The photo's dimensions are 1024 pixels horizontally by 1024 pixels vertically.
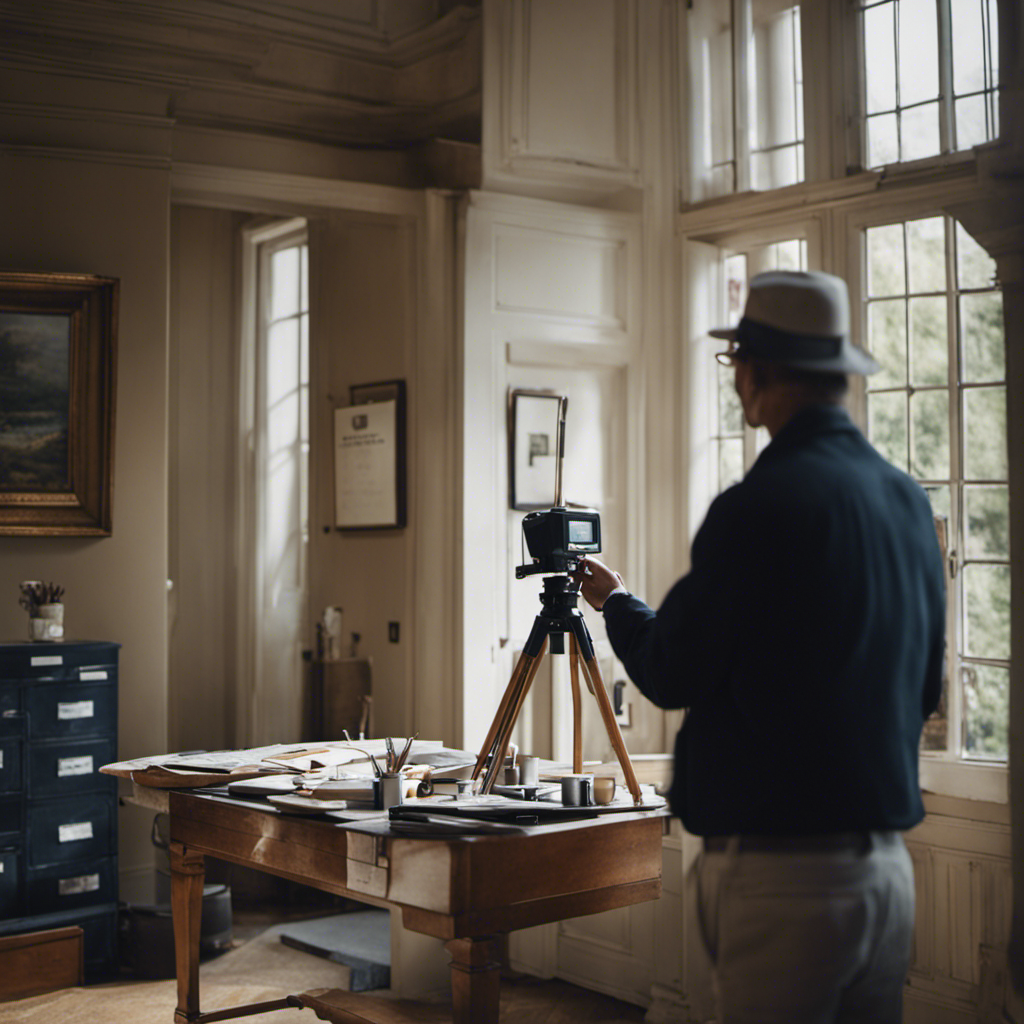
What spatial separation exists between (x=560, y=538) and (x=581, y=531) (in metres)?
0.06

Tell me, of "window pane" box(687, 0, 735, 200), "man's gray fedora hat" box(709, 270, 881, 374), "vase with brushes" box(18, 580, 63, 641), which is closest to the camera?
"man's gray fedora hat" box(709, 270, 881, 374)

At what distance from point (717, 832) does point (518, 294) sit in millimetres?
3243

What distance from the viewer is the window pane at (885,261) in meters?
4.12

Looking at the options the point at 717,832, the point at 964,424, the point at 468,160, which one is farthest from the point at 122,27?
the point at 717,832

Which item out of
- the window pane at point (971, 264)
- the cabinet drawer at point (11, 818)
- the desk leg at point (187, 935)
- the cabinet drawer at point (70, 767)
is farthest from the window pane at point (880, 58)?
the cabinet drawer at point (11, 818)

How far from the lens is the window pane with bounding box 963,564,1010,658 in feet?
12.6

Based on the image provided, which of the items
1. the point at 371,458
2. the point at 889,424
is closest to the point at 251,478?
the point at 371,458

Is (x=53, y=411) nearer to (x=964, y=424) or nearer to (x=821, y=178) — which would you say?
(x=821, y=178)

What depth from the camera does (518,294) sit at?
15.4ft

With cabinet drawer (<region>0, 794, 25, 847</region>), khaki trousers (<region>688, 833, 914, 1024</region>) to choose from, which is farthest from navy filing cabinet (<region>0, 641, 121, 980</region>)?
khaki trousers (<region>688, 833, 914, 1024</region>)

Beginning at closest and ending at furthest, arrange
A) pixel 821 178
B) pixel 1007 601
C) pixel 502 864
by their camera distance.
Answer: pixel 502 864 → pixel 1007 601 → pixel 821 178

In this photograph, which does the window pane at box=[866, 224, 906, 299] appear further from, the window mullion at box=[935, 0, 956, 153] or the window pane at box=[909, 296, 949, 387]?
the window mullion at box=[935, 0, 956, 153]

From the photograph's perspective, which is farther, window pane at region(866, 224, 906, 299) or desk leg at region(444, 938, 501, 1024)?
window pane at region(866, 224, 906, 299)

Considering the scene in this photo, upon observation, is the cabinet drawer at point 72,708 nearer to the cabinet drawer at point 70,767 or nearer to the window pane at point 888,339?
the cabinet drawer at point 70,767
